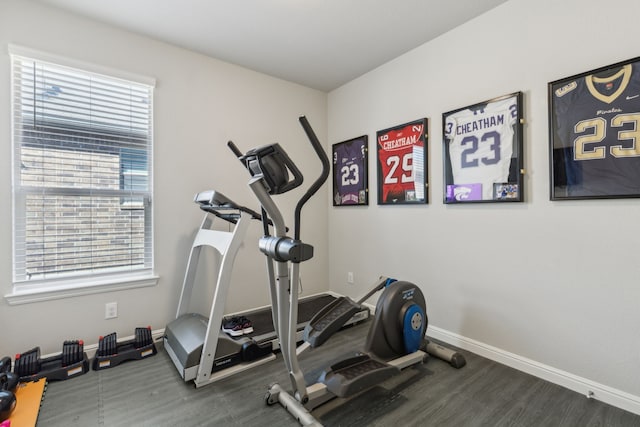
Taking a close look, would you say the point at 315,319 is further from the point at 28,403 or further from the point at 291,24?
the point at 291,24

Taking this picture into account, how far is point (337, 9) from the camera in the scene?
2230mm

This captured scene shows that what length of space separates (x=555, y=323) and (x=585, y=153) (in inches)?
44.0

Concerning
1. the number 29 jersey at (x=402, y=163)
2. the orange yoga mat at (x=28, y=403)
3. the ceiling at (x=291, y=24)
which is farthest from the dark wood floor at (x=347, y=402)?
the ceiling at (x=291, y=24)

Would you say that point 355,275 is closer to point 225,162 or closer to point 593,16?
point 225,162

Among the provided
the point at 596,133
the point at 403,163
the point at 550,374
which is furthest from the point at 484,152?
the point at 550,374

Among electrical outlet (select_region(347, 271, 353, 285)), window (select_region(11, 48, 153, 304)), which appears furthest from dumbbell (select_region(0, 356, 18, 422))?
electrical outlet (select_region(347, 271, 353, 285))

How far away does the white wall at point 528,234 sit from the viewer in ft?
5.66

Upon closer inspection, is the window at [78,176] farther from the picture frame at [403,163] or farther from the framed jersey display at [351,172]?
the picture frame at [403,163]

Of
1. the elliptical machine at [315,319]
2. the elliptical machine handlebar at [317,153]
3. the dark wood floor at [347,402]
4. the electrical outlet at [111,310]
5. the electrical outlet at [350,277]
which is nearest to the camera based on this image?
the elliptical machine handlebar at [317,153]

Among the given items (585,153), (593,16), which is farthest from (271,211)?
(593,16)

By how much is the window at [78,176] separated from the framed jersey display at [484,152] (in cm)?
263

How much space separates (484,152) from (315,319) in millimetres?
1801

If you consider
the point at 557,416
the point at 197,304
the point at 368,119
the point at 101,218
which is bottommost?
the point at 557,416

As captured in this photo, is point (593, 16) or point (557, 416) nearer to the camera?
point (557, 416)
